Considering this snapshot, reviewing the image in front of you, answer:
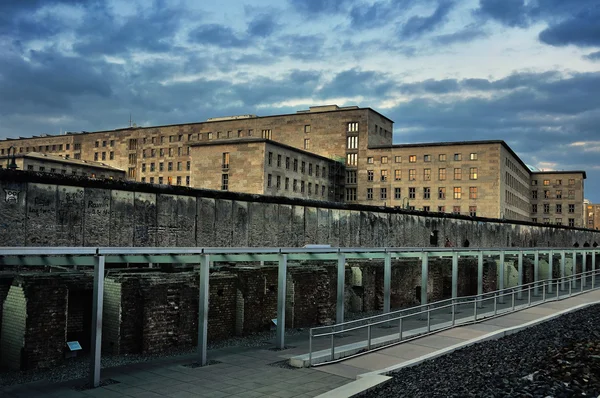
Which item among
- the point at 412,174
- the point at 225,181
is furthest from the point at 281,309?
the point at 412,174

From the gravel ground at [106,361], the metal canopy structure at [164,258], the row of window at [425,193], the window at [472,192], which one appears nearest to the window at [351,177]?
the row of window at [425,193]

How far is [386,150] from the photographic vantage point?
8481 cm

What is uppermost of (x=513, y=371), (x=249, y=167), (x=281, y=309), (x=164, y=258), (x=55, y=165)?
(x=55, y=165)

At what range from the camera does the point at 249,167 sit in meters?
68.2

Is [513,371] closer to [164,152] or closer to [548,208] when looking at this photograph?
[164,152]

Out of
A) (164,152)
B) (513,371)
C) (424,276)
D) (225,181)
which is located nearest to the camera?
(513,371)

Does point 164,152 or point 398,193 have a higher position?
point 164,152

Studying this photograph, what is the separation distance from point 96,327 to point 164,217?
8031 millimetres

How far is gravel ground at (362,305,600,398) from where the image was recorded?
36.8ft

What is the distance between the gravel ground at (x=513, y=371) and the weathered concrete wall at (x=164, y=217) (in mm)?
9996

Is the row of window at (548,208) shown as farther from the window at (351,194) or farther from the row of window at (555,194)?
the window at (351,194)

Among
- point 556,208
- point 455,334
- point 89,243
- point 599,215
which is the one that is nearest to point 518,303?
point 455,334

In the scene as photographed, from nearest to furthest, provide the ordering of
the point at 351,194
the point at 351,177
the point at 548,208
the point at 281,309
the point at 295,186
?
the point at 281,309
the point at 295,186
the point at 351,177
the point at 351,194
the point at 548,208

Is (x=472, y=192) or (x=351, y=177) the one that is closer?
(x=472, y=192)
